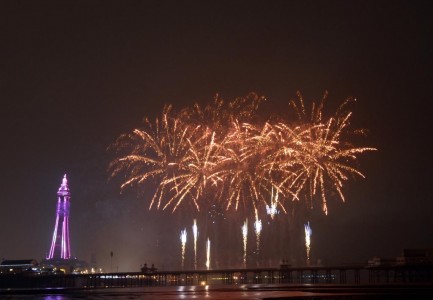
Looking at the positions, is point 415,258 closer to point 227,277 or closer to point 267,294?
point 227,277

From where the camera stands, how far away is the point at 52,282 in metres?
144

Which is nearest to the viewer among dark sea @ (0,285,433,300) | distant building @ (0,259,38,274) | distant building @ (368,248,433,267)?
dark sea @ (0,285,433,300)

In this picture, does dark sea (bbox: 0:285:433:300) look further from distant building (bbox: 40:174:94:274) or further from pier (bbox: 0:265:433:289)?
distant building (bbox: 40:174:94:274)

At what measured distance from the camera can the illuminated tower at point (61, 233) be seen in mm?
184875

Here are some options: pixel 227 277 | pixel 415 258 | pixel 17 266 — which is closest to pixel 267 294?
pixel 415 258

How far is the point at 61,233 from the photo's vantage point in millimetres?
187500

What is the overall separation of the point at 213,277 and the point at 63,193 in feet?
186

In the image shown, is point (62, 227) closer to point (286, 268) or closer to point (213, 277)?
point (213, 277)

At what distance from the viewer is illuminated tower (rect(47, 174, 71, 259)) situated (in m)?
185

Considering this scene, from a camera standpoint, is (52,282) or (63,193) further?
(63,193)

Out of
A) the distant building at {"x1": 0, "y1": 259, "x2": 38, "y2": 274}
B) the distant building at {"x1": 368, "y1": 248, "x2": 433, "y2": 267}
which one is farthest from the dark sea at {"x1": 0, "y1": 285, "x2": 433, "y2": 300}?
the distant building at {"x1": 0, "y1": 259, "x2": 38, "y2": 274}

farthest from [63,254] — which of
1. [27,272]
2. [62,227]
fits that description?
[27,272]

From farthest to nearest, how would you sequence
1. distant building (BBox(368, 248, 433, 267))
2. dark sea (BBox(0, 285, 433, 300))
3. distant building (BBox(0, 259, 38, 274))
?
distant building (BBox(0, 259, 38, 274))
distant building (BBox(368, 248, 433, 267))
dark sea (BBox(0, 285, 433, 300))

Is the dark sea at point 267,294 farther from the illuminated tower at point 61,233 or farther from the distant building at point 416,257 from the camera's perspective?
the illuminated tower at point 61,233
